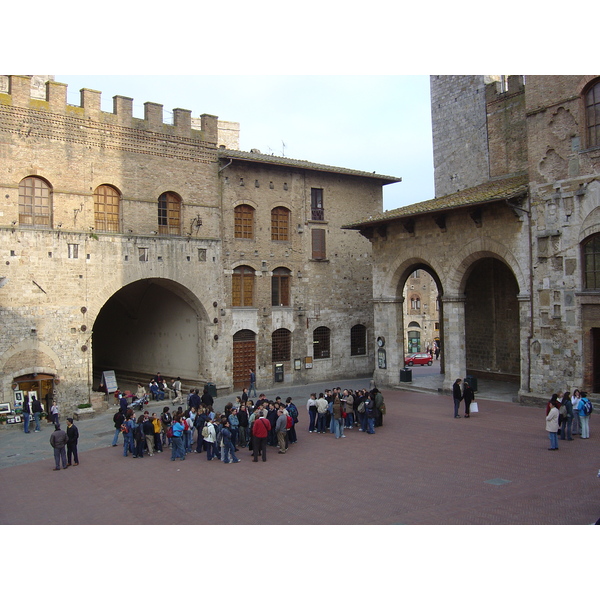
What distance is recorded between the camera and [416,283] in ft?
166

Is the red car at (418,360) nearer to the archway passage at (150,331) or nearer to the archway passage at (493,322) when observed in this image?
the archway passage at (493,322)

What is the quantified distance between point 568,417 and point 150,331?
2127cm

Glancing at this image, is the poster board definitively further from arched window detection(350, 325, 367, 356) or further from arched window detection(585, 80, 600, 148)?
arched window detection(585, 80, 600, 148)

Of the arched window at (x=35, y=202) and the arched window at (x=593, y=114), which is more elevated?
the arched window at (x=593, y=114)

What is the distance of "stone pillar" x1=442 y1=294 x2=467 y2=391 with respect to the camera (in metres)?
25.1

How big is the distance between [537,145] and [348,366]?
616 inches

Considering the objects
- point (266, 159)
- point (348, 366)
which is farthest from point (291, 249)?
point (348, 366)

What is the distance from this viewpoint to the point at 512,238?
74.5 ft

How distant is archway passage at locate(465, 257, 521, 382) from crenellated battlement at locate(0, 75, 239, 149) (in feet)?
47.2

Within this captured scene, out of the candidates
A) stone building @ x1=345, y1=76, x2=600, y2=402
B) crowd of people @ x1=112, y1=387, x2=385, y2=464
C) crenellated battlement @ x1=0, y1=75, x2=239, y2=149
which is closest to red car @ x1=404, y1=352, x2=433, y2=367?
stone building @ x1=345, y1=76, x2=600, y2=402

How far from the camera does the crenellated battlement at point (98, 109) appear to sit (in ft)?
73.9

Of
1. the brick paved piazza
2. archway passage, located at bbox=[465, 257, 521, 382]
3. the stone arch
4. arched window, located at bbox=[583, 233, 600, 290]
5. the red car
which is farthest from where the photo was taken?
the red car

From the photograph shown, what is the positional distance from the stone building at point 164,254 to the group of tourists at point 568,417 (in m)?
15.6

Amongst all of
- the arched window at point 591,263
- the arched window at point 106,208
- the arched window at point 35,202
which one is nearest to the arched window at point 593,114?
the arched window at point 591,263
